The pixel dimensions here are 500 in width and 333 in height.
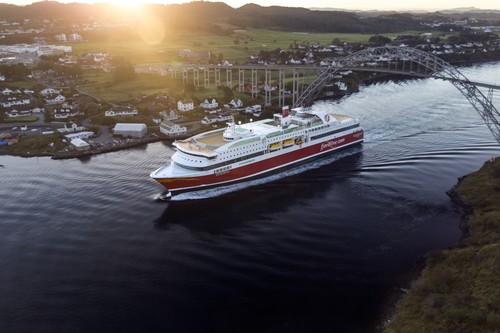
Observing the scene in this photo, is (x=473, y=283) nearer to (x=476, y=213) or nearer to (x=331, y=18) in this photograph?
(x=476, y=213)

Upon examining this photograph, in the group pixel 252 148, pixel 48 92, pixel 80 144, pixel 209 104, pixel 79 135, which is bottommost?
pixel 80 144

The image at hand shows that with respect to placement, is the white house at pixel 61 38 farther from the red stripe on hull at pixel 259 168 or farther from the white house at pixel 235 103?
the red stripe on hull at pixel 259 168

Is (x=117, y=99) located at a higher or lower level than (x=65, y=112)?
higher

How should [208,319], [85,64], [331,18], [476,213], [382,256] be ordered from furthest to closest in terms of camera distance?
[331,18], [85,64], [476,213], [382,256], [208,319]

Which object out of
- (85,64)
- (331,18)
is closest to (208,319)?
(85,64)

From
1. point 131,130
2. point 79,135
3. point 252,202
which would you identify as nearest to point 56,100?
point 79,135

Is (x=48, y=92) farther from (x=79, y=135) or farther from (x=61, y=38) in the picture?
(x=61, y=38)
